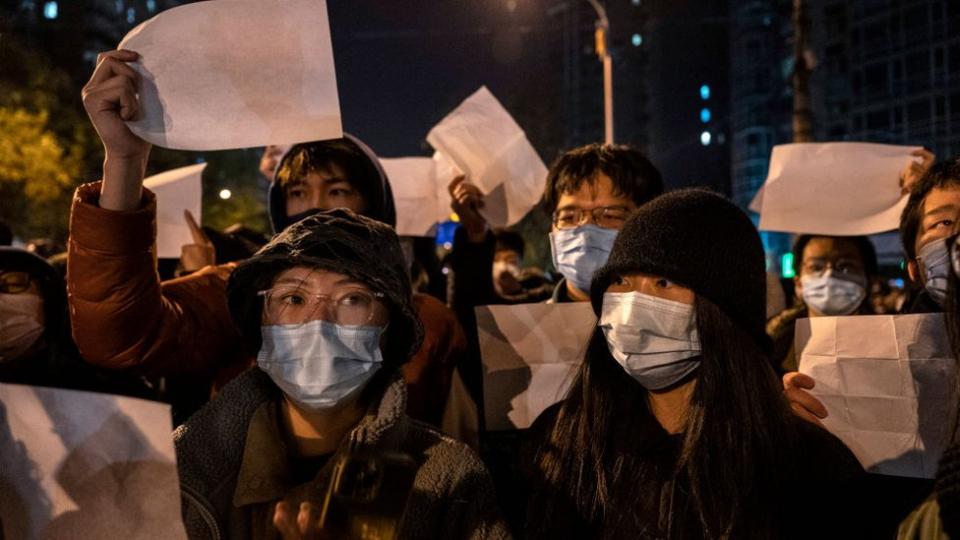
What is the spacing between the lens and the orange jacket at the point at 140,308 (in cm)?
262

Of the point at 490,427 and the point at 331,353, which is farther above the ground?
the point at 331,353

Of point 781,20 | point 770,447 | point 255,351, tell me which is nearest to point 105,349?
point 255,351

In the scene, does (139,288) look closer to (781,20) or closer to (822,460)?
(822,460)

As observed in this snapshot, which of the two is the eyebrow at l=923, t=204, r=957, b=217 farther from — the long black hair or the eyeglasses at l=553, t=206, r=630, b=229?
the eyeglasses at l=553, t=206, r=630, b=229

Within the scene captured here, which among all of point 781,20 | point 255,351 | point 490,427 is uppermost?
point 781,20

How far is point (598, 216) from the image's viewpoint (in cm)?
386

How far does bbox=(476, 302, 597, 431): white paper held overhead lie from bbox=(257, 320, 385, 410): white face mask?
1.02m

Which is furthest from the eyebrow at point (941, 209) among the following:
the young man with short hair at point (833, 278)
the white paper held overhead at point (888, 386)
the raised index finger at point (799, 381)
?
the young man with short hair at point (833, 278)

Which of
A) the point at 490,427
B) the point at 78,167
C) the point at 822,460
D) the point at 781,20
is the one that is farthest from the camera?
the point at 781,20

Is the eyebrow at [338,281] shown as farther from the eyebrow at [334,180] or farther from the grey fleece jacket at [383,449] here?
the eyebrow at [334,180]

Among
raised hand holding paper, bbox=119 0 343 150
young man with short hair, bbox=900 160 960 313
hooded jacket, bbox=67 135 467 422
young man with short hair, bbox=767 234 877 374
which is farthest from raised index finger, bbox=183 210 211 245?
young man with short hair, bbox=900 160 960 313

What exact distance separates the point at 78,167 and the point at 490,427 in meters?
26.1

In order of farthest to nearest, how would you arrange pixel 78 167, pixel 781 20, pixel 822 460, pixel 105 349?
pixel 781 20 < pixel 78 167 < pixel 105 349 < pixel 822 460

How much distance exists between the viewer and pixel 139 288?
8.87 feet
